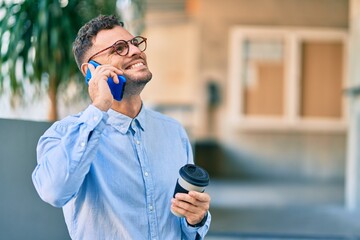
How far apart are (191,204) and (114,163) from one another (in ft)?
0.72

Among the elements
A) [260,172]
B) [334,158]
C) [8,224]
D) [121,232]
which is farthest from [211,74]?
[121,232]

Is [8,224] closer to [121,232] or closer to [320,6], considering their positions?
[121,232]

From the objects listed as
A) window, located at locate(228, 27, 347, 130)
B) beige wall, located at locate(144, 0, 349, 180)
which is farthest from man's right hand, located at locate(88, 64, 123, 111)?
beige wall, located at locate(144, 0, 349, 180)

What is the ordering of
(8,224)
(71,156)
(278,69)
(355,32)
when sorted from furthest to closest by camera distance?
(278,69), (355,32), (8,224), (71,156)

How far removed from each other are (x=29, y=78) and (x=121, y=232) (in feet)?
10.2

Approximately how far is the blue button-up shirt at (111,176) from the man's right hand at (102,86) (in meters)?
0.03

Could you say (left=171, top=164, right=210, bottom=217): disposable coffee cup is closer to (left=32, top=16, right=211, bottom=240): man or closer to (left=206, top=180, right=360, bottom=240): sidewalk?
(left=32, top=16, right=211, bottom=240): man

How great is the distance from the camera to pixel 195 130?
10.2 metres

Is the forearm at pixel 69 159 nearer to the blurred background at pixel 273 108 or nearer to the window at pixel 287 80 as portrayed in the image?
the blurred background at pixel 273 108

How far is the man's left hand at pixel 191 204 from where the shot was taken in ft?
4.21

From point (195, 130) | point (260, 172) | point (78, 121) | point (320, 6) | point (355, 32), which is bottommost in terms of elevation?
point (260, 172)

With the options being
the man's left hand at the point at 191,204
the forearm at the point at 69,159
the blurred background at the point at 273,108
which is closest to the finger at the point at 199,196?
the man's left hand at the point at 191,204

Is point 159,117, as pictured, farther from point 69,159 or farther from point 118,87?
point 69,159

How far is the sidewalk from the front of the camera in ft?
14.5
